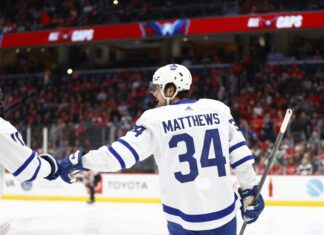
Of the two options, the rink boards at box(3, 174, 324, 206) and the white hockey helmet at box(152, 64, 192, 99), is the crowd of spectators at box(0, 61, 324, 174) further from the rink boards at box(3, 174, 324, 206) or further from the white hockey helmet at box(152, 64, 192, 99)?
the white hockey helmet at box(152, 64, 192, 99)

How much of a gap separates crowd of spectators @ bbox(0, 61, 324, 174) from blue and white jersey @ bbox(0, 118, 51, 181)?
9.86 m

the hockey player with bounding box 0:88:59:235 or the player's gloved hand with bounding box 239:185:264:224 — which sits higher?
the hockey player with bounding box 0:88:59:235

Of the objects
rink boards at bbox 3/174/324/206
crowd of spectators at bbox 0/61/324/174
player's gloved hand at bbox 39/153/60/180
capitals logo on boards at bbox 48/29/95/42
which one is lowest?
rink boards at bbox 3/174/324/206

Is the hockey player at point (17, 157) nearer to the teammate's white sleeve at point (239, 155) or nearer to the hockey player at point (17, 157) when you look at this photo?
the hockey player at point (17, 157)

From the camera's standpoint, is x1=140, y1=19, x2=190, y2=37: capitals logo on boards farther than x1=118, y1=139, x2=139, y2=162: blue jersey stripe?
Yes

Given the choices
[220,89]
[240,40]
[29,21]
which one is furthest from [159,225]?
[29,21]

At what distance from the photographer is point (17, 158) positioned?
3.02 metres

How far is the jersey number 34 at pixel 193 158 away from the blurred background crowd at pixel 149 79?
9487 millimetres

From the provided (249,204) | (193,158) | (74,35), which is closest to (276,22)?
(74,35)

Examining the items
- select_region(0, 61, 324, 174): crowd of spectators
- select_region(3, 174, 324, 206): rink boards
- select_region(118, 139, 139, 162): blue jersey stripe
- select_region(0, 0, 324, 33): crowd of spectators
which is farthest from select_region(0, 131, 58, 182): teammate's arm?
select_region(0, 0, 324, 33): crowd of spectators

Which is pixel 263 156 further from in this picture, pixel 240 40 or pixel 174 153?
pixel 174 153

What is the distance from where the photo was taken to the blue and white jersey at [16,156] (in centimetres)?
301

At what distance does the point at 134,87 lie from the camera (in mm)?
19281

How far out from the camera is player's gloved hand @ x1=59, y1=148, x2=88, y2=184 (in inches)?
126
